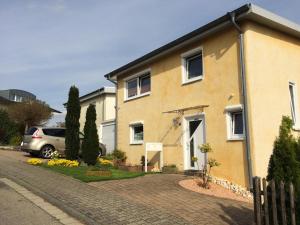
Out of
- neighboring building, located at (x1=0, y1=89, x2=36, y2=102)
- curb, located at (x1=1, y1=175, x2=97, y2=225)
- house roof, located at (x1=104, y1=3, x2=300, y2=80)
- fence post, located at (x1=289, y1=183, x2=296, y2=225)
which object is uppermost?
neighboring building, located at (x1=0, y1=89, x2=36, y2=102)

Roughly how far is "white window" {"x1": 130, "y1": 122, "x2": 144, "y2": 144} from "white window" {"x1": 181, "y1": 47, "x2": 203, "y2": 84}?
3.95 m

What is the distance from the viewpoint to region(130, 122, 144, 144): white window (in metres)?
18.0

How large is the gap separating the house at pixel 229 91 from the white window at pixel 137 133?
1.18m

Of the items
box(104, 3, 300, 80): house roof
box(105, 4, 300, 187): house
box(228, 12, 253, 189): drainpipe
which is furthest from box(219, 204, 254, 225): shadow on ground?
A: box(104, 3, 300, 80): house roof

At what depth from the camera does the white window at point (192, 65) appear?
1443 centimetres

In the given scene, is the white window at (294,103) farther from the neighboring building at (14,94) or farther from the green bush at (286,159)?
the neighboring building at (14,94)

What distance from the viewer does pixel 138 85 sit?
1872 cm

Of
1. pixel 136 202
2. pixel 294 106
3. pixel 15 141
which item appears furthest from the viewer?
pixel 15 141

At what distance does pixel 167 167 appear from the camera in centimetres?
1492

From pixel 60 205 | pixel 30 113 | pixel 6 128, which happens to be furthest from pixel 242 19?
pixel 6 128

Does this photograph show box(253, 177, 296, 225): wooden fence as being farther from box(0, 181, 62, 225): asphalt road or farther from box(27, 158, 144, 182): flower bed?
box(27, 158, 144, 182): flower bed

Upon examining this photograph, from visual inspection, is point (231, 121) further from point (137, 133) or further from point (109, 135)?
point (109, 135)

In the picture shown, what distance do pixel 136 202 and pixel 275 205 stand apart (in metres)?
3.88

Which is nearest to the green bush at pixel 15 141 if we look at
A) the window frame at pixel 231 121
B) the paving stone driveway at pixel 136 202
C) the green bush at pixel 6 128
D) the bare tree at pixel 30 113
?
the green bush at pixel 6 128
